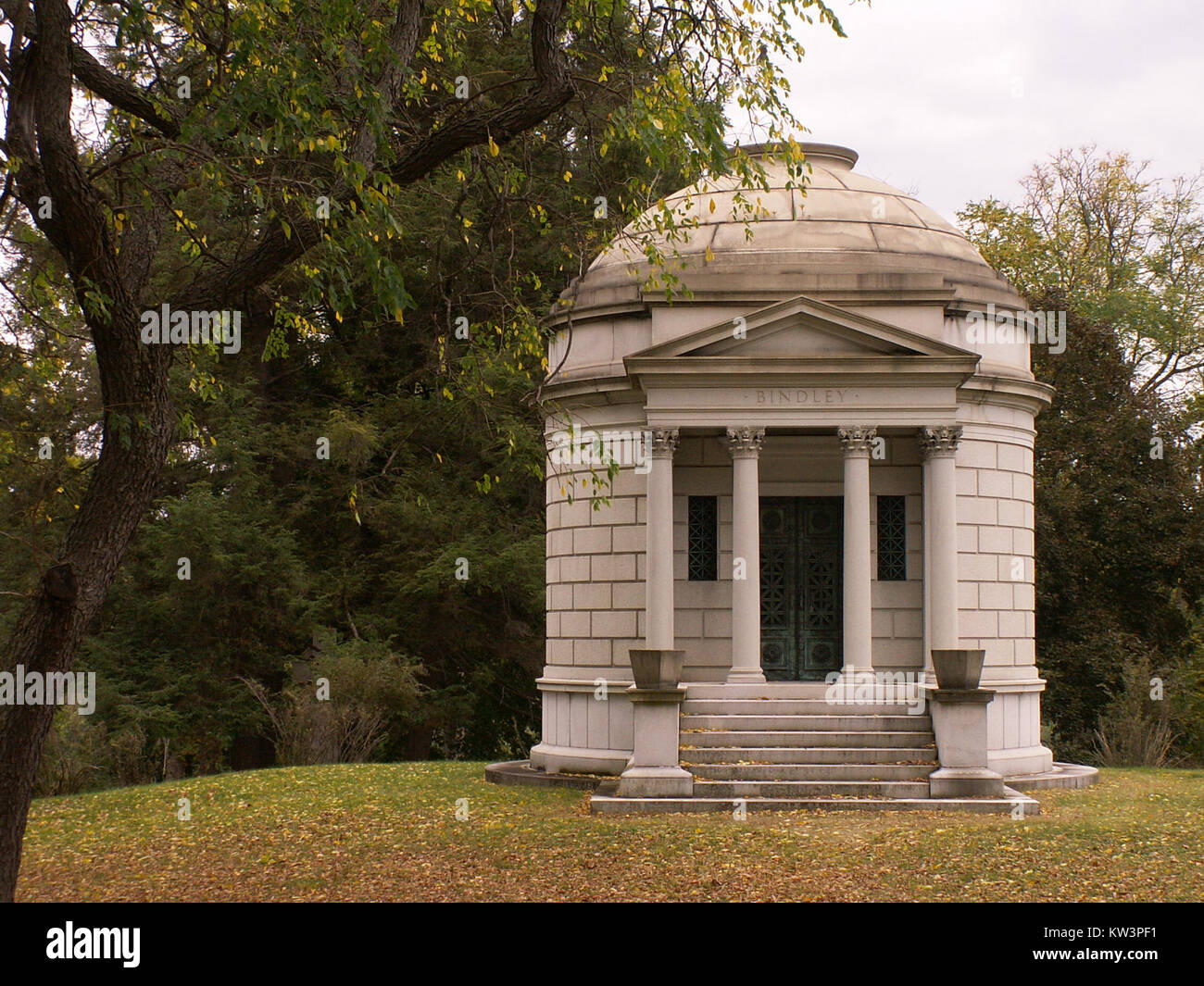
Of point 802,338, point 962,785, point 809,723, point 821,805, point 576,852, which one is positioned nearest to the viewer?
point 576,852

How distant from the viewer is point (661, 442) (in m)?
17.7

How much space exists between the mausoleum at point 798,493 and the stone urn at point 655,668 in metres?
0.04

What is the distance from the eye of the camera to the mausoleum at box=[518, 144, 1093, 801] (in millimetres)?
17281

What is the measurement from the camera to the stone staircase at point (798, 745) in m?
15.4

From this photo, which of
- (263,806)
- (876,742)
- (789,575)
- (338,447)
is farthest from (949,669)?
(338,447)

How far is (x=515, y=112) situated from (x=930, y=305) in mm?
9267

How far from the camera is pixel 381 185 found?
10.0 metres

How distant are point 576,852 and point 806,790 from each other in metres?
3.85

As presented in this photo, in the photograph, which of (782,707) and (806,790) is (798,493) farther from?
(806,790)

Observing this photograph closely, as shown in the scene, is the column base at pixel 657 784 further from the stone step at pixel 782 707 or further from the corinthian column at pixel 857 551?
the corinthian column at pixel 857 551

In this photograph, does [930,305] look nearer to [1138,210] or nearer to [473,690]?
[473,690]

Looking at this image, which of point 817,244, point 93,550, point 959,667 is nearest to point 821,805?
point 959,667

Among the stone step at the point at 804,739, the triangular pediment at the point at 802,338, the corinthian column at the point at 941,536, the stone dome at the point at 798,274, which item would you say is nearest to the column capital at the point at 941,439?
the corinthian column at the point at 941,536

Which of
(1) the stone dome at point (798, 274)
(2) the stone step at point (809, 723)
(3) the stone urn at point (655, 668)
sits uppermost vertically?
(1) the stone dome at point (798, 274)
